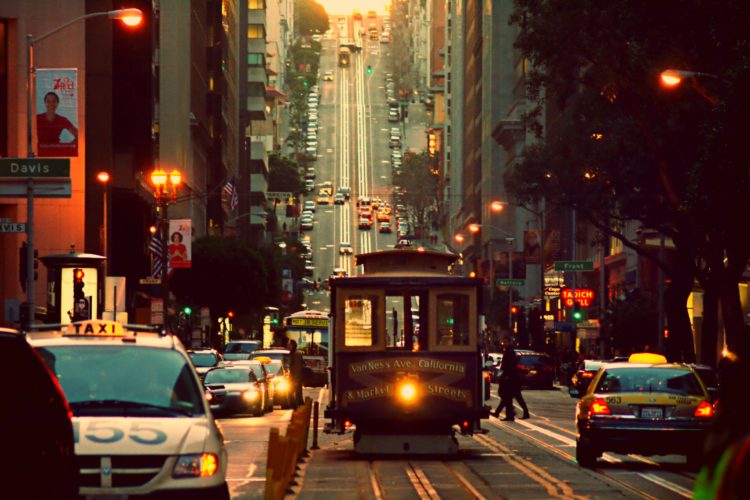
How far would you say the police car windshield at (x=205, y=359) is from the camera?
46.2 metres

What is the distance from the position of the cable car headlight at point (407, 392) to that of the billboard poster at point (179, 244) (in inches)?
1265

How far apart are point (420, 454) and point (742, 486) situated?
65.2ft

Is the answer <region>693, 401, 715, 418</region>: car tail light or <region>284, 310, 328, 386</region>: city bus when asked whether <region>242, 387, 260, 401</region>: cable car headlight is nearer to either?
<region>693, 401, 715, 418</region>: car tail light

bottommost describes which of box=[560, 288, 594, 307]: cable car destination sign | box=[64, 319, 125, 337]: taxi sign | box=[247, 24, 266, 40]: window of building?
box=[64, 319, 125, 337]: taxi sign

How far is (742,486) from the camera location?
587 cm

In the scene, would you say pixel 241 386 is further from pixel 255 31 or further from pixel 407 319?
pixel 255 31

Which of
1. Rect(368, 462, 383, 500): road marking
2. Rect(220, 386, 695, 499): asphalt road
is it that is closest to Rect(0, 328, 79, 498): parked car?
Rect(368, 462, 383, 500): road marking

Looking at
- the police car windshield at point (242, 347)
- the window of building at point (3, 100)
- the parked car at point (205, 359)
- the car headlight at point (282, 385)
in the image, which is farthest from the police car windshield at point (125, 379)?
the police car windshield at point (242, 347)

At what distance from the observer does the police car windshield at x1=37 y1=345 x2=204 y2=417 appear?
42.7 ft

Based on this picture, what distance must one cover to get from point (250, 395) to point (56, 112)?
844cm

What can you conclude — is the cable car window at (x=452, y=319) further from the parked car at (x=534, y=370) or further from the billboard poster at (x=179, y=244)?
the parked car at (x=534, y=370)

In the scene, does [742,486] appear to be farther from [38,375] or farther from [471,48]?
[471,48]

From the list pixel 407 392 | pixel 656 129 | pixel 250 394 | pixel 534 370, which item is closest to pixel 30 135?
pixel 250 394

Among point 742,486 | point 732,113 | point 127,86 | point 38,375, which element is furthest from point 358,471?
point 127,86
